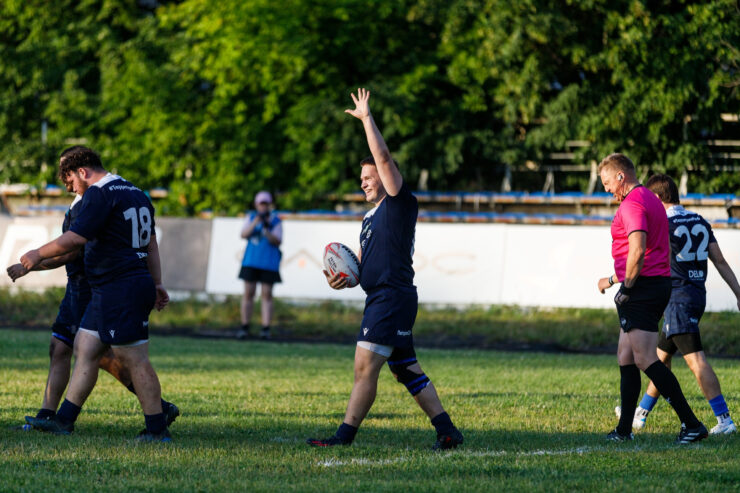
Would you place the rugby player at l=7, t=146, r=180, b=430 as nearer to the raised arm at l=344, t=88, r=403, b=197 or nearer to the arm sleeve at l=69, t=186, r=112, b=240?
the arm sleeve at l=69, t=186, r=112, b=240

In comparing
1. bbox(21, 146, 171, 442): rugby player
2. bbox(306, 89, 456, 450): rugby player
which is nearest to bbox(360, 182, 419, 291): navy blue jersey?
bbox(306, 89, 456, 450): rugby player

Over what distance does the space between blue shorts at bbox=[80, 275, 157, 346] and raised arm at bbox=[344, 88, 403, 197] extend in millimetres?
1783

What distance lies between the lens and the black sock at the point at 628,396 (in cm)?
713

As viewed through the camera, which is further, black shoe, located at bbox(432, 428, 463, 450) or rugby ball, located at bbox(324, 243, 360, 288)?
rugby ball, located at bbox(324, 243, 360, 288)

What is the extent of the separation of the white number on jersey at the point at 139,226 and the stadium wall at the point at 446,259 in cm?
1055

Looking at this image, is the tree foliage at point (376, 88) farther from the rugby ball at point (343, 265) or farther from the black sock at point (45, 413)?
the black sock at point (45, 413)

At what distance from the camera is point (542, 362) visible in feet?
42.8

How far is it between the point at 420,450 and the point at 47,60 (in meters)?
26.0

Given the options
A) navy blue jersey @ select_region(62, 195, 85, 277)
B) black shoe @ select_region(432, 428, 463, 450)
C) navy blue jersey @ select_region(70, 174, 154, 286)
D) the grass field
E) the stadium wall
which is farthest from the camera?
the stadium wall

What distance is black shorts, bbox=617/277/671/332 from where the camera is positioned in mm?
6988

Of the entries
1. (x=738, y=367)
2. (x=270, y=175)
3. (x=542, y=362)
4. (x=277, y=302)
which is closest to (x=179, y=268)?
(x=277, y=302)

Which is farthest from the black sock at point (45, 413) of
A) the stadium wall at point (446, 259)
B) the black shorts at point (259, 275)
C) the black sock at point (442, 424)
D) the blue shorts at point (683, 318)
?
the stadium wall at point (446, 259)

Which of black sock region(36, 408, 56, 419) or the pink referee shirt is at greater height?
the pink referee shirt

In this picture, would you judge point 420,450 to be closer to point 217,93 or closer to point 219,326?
point 219,326
